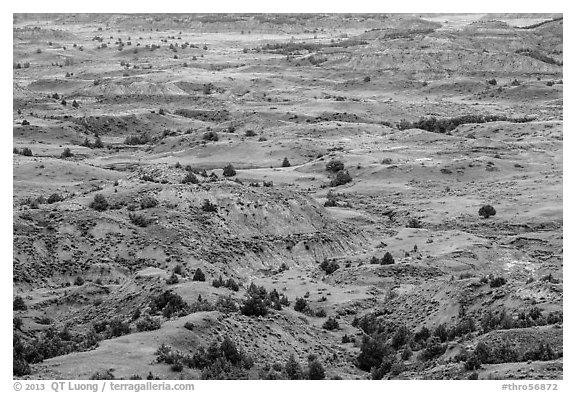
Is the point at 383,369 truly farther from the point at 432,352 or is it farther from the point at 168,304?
the point at 168,304

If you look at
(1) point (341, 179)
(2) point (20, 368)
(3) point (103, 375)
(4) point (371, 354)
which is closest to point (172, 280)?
(4) point (371, 354)

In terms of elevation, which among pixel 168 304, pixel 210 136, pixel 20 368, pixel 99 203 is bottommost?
pixel 210 136

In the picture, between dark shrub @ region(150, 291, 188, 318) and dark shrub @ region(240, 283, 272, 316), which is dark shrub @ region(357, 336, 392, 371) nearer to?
dark shrub @ region(240, 283, 272, 316)

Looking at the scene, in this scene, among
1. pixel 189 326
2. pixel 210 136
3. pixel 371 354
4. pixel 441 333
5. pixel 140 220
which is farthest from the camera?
pixel 210 136

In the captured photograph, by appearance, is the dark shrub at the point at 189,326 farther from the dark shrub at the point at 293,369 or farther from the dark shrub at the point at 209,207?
the dark shrub at the point at 209,207

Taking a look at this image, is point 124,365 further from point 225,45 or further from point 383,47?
point 225,45

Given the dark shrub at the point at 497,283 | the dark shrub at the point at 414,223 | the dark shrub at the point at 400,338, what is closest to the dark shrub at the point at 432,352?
the dark shrub at the point at 400,338
